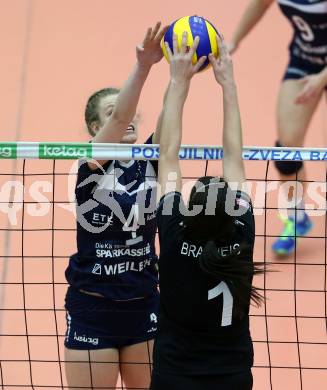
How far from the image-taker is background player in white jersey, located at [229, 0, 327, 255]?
5.11 metres

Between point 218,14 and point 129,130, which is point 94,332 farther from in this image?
point 218,14

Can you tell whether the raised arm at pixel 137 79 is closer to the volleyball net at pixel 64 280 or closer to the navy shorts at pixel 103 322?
the volleyball net at pixel 64 280

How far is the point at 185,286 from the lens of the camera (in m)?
2.36

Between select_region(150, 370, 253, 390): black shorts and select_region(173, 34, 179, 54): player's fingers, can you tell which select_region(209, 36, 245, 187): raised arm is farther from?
select_region(150, 370, 253, 390): black shorts

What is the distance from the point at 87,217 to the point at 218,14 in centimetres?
511

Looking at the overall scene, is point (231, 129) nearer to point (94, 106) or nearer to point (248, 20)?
point (94, 106)

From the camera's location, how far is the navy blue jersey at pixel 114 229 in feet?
9.52

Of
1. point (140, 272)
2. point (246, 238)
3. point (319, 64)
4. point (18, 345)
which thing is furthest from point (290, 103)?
point (246, 238)

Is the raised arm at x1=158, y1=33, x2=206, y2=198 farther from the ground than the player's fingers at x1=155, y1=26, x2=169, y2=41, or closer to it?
closer to it

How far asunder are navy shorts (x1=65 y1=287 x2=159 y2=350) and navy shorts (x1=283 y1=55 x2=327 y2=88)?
2.69 meters

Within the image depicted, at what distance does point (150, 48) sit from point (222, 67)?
11.3 inches

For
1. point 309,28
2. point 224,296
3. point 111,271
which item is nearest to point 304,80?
point 309,28

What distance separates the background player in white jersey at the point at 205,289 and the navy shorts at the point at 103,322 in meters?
0.50

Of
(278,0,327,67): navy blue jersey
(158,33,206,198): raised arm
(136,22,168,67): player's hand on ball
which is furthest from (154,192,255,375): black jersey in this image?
(278,0,327,67): navy blue jersey
